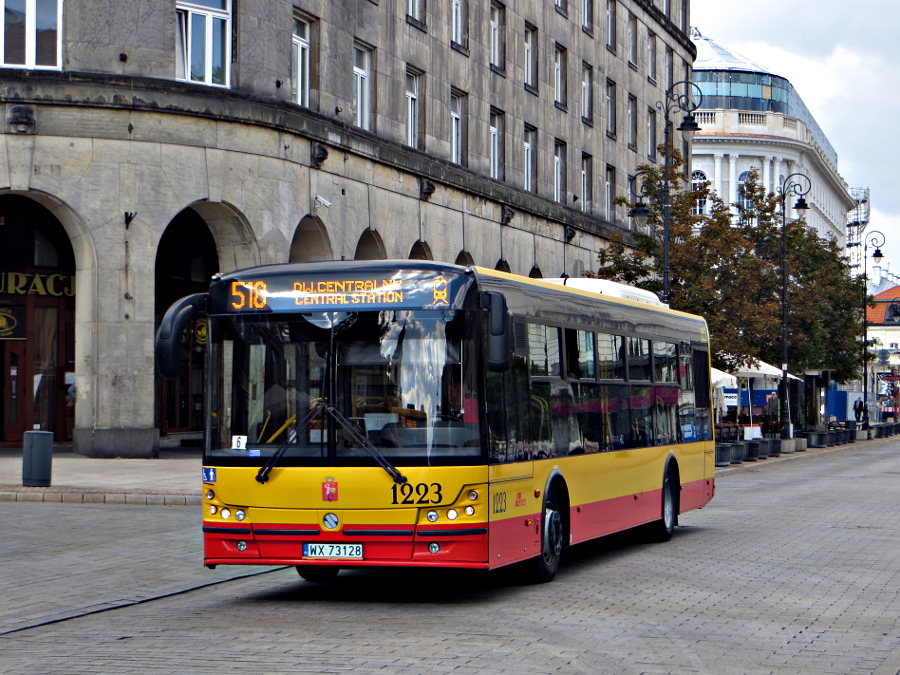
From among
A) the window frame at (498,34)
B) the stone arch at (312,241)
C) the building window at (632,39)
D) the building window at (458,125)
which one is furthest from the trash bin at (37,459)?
the building window at (632,39)

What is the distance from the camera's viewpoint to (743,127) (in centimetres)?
10612

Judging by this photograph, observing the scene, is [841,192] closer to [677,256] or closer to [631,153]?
[631,153]

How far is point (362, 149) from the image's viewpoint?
3306cm

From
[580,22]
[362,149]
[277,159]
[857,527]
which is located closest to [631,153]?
[580,22]

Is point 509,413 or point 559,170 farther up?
point 559,170

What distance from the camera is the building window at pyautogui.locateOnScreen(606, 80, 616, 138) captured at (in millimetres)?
52644

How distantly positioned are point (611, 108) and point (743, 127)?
183 ft

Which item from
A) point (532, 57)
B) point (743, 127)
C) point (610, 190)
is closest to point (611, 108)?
point (610, 190)

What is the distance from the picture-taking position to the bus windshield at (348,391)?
10.4 meters

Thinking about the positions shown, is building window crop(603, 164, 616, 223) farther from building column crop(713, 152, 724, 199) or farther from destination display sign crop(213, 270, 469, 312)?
building column crop(713, 152, 724, 199)

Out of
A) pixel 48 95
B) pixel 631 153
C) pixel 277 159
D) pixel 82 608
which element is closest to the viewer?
pixel 82 608

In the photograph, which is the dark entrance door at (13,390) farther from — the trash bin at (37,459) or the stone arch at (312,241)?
the trash bin at (37,459)

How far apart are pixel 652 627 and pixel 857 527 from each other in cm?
911

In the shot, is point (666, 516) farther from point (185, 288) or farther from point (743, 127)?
point (743, 127)
